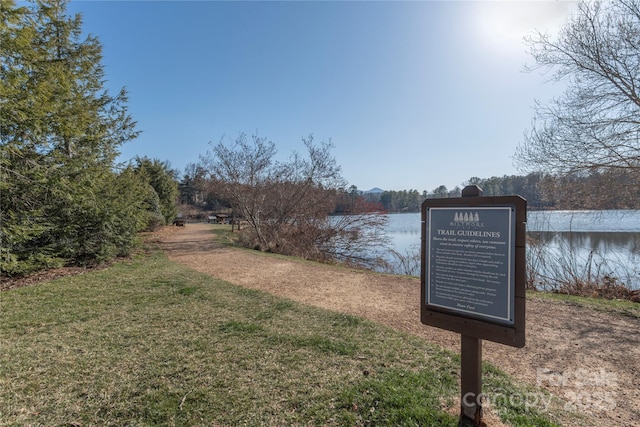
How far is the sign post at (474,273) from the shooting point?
5.93ft

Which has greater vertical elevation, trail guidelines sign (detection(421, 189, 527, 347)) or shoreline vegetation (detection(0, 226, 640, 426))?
trail guidelines sign (detection(421, 189, 527, 347))

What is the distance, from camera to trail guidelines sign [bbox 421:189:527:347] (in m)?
1.80

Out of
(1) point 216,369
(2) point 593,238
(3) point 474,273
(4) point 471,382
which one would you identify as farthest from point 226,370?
(2) point 593,238

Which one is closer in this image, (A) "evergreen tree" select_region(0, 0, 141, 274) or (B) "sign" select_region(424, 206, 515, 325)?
(B) "sign" select_region(424, 206, 515, 325)

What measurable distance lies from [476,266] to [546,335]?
9.52 ft

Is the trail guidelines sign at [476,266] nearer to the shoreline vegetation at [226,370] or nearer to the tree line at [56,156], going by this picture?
the shoreline vegetation at [226,370]

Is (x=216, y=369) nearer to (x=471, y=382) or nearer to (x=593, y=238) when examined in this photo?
(x=471, y=382)

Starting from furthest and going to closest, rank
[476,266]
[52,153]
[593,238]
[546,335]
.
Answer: [593,238]
[52,153]
[546,335]
[476,266]

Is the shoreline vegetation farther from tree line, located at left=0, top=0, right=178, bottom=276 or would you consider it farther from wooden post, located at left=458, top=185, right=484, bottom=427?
tree line, located at left=0, top=0, right=178, bottom=276

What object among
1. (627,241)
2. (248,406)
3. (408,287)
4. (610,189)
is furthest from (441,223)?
(627,241)

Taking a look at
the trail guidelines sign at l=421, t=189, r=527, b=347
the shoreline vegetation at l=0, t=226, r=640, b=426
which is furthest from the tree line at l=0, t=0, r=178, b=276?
the trail guidelines sign at l=421, t=189, r=527, b=347

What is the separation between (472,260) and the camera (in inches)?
77.5

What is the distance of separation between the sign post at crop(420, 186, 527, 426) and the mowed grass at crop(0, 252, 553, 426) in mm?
601

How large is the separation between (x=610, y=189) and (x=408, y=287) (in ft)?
18.4
